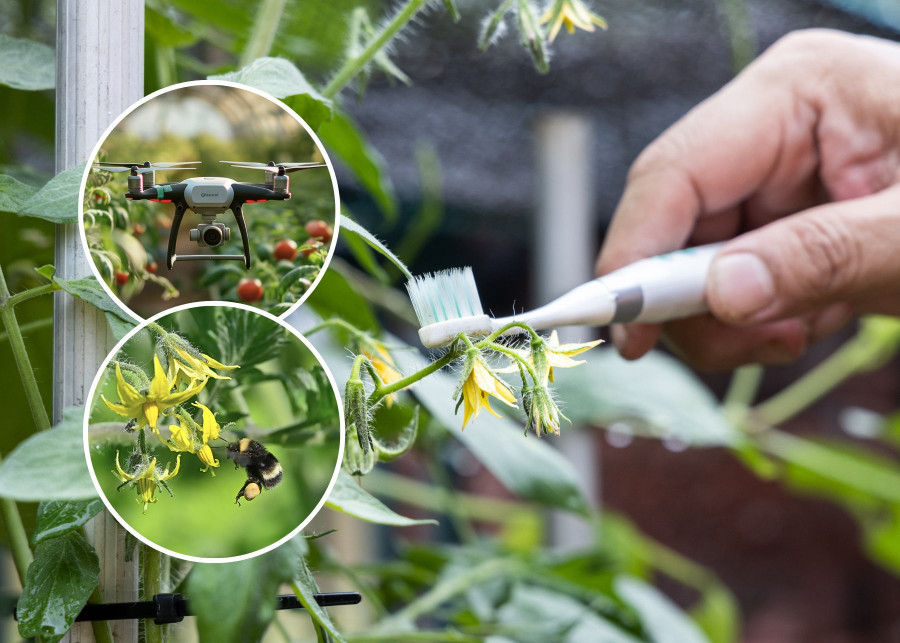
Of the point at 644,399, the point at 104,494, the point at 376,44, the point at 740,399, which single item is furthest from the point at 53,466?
the point at 740,399

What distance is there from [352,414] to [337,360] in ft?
0.51

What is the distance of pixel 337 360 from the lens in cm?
30

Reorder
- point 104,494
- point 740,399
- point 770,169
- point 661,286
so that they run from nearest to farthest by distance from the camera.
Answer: point 104,494, point 661,286, point 770,169, point 740,399

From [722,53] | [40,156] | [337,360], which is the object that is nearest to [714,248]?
[337,360]

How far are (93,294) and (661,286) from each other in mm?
180

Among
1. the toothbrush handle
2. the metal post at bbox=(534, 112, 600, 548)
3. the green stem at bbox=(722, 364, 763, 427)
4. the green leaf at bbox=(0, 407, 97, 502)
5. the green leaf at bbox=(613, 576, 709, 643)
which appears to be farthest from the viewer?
the metal post at bbox=(534, 112, 600, 548)

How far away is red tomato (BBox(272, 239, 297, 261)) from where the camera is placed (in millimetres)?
167

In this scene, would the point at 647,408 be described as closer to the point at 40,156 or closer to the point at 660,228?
the point at 660,228

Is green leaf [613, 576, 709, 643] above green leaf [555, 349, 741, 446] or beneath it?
beneath

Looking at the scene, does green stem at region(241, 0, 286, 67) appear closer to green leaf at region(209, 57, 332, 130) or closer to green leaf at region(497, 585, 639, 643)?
green leaf at region(209, 57, 332, 130)

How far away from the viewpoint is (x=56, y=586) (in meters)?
0.15

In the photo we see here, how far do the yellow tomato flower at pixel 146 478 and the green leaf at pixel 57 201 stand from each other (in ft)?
0.15

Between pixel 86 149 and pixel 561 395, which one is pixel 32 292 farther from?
pixel 561 395

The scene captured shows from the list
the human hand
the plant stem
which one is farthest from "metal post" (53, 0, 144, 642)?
the human hand
